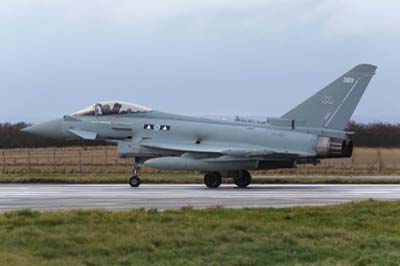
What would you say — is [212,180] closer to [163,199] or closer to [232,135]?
[232,135]

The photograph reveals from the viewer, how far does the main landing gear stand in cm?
3062

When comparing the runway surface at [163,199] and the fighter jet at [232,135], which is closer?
the runway surface at [163,199]

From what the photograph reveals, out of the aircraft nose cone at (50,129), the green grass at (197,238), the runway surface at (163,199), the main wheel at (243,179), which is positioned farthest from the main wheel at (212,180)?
the green grass at (197,238)

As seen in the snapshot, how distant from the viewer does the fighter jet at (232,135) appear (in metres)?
30.1

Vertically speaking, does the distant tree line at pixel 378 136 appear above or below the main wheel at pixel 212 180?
above

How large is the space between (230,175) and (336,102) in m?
4.60

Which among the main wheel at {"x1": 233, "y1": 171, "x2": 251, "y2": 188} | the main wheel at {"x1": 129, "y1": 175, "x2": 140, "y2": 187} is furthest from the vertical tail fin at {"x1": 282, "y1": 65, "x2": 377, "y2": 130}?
the main wheel at {"x1": 129, "y1": 175, "x2": 140, "y2": 187}

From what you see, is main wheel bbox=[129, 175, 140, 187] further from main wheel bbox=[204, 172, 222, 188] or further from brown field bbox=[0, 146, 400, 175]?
brown field bbox=[0, 146, 400, 175]

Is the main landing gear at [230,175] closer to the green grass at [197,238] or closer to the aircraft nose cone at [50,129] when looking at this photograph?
the aircraft nose cone at [50,129]

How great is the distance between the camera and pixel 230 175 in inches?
1225

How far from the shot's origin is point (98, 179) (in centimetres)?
3484

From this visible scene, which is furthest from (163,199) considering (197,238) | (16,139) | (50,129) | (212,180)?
(16,139)

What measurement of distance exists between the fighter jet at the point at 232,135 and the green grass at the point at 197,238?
44.3 ft

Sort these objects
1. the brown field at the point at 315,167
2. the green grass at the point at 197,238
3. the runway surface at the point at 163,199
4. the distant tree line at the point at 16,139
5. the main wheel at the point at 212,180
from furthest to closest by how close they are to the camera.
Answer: the distant tree line at the point at 16,139
the brown field at the point at 315,167
the main wheel at the point at 212,180
the runway surface at the point at 163,199
the green grass at the point at 197,238
